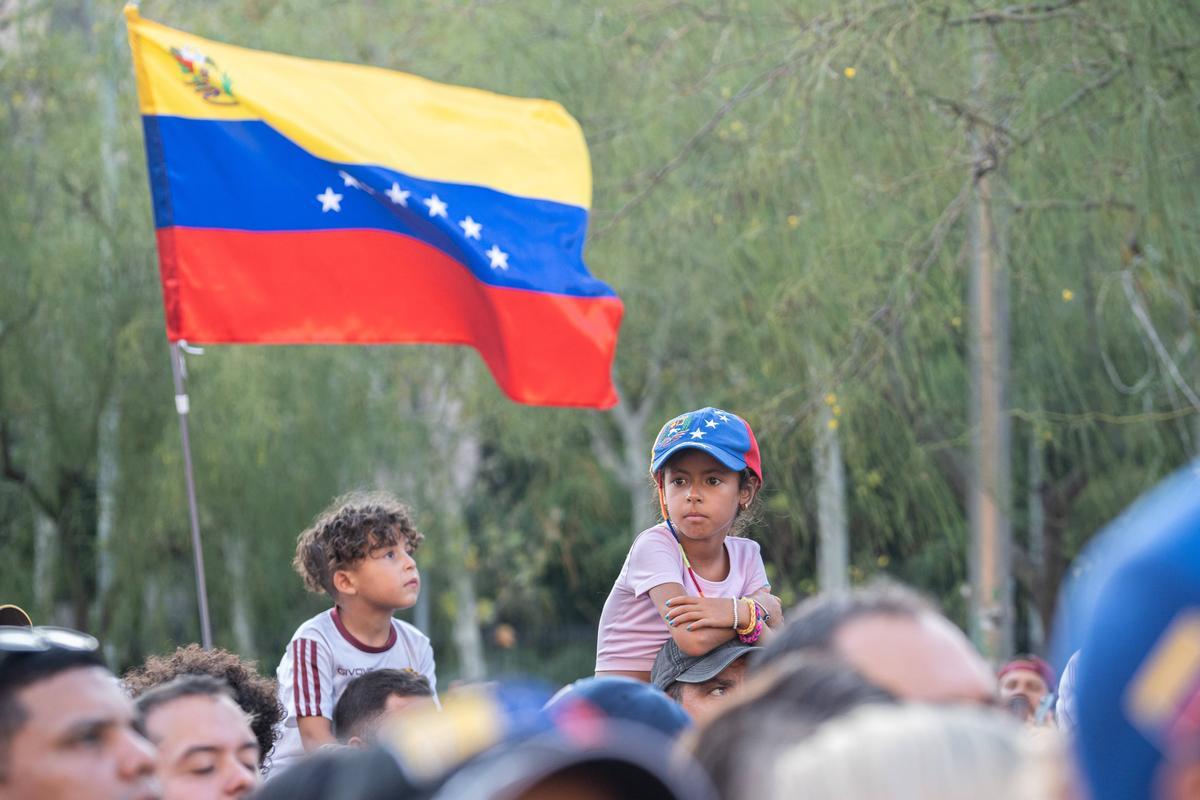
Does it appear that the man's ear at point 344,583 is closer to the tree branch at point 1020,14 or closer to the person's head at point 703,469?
the person's head at point 703,469

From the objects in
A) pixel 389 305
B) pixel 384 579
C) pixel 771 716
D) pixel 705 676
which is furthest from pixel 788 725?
pixel 389 305

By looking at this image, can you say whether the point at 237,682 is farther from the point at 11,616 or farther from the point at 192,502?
the point at 192,502

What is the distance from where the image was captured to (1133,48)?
6641 mm

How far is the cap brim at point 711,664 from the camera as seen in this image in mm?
3785

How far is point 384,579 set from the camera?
4965 mm

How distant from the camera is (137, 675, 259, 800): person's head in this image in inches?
112

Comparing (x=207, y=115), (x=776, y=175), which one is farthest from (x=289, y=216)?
(x=776, y=175)

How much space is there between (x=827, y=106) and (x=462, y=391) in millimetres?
6723

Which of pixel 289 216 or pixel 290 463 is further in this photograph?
pixel 290 463

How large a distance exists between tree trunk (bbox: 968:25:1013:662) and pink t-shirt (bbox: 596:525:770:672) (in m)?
3.03

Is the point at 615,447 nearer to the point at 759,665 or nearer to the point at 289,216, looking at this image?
the point at 289,216

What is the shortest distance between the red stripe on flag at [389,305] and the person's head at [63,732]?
4.09 meters

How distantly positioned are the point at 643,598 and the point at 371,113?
11.0ft

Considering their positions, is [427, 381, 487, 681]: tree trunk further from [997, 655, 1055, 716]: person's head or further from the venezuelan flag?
[997, 655, 1055, 716]: person's head
